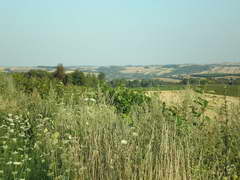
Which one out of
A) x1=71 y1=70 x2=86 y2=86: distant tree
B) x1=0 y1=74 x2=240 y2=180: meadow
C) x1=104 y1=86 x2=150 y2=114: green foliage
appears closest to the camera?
x1=0 y1=74 x2=240 y2=180: meadow

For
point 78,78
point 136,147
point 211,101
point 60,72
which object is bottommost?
point 78,78

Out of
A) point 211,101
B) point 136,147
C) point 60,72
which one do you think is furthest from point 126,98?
point 60,72

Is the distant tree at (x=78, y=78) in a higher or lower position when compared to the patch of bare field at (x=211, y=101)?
lower

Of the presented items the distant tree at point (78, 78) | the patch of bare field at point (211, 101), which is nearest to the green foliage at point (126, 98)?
the patch of bare field at point (211, 101)

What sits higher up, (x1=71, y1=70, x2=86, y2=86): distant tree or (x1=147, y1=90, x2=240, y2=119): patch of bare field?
(x1=147, y1=90, x2=240, y2=119): patch of bare field

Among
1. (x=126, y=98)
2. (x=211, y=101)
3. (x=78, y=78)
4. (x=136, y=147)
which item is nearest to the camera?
(x=136, y=147)

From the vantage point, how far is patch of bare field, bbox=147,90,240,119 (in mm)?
5594

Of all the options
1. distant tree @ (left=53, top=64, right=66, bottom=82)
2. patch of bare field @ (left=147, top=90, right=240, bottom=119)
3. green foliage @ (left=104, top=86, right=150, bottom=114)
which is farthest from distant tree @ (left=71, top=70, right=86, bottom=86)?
patch of bare field @ (left=147, top=90, right=240, bottom=119)

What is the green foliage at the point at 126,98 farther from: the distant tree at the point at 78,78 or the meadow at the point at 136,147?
the distant tree at the point at 78,78

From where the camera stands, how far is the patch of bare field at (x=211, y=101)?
220 inches

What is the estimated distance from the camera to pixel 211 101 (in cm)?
653

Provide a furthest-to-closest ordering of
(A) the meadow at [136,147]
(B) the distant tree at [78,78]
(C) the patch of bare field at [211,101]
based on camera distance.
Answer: (B) the distant tree at [78,78], (C) the patch of bare field at [211,101], (A) the meadow at [136,147]

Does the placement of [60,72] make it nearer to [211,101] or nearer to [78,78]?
→ [78,78]

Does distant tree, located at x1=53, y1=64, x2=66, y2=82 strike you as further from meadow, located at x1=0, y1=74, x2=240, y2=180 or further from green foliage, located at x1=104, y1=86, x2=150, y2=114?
meadow, located at x1=0, y1=74, x2=240, y2=180
